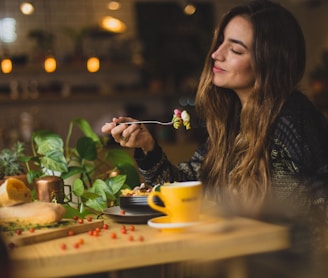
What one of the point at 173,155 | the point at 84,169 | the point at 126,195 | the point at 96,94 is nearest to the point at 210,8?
the point at 96,94

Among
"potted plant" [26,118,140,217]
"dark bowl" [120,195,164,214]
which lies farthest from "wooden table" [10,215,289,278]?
"potted plant" [26,118,140,217]

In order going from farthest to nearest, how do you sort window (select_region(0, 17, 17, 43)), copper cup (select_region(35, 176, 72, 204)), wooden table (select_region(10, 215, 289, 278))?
window (select_region(0, 17, 17, 43)) < copper cup (select_region(35, 176, 72, 204)) < wooden table (select_region(10, 215, 289, 278))

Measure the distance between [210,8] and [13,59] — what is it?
2.29 m

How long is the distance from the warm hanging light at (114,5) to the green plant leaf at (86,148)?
4.57m

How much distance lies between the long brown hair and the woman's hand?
0.24 meters

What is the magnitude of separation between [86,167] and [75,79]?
483cm

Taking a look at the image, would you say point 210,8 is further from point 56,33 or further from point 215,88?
point 215,88

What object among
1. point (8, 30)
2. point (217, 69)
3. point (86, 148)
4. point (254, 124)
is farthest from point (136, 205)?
point (8, 30)

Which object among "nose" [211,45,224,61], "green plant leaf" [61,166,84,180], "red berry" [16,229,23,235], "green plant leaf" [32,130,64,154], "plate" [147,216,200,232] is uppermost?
"nose" [211,45,224,61]

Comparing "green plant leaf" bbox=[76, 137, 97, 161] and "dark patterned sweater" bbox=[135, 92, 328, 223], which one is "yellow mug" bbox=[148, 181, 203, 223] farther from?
"green plant leaf" bbox=[76, 137, 97, 161]

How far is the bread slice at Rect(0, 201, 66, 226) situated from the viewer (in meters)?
1.42

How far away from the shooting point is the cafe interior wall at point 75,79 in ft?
21.7

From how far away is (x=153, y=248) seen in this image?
45.6 inches

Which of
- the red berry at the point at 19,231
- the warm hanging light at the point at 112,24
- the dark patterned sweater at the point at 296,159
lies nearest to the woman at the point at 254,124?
the dark patterned sweater at the point at 296,159
